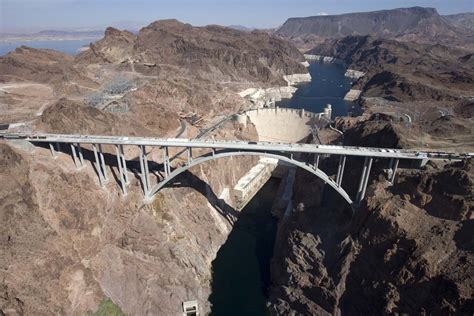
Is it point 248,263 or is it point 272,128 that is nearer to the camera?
point 248,263

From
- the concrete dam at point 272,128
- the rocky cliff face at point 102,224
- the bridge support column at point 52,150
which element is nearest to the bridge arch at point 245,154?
the rocky cliff face at point 102,224

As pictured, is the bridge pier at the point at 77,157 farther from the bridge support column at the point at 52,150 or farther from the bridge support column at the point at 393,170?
the bridge support column at the point at 393,170

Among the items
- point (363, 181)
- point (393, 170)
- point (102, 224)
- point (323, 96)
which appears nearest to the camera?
point (393, 170)

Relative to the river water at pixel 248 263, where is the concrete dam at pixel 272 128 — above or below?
above

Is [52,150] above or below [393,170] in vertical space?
above

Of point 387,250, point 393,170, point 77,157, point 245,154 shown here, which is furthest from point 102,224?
point 393,170

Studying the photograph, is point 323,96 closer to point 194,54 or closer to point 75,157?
point 194,54

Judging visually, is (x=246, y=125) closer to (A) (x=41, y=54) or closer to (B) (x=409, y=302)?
(B) (x=409, y=302)

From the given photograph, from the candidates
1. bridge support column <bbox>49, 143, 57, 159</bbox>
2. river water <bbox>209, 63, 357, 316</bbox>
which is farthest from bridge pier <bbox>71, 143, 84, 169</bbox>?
river water <bbox>209, 63, 357, 316</bbox>

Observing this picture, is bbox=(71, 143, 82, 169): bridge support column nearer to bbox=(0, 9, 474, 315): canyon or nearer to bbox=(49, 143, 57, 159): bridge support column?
bbox=(0, 9, 474, 315): canyon
